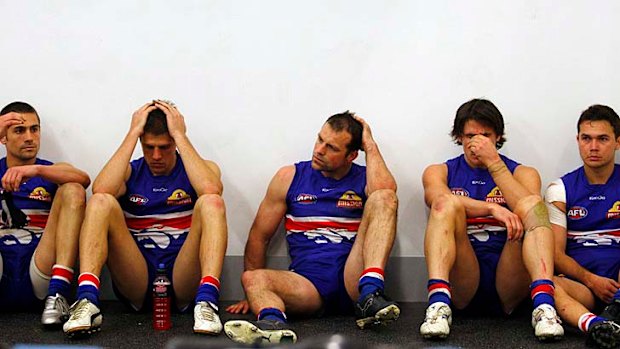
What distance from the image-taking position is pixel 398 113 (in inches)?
171

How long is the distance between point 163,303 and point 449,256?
45.5 inches

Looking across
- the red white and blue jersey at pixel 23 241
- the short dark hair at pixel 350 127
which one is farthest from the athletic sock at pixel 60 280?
the short dark hair at pixel 350 127

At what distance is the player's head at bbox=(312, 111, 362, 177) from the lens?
399 centimetres

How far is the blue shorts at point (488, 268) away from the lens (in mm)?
3898

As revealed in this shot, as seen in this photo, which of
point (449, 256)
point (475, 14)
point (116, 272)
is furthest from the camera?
point (475, 14)

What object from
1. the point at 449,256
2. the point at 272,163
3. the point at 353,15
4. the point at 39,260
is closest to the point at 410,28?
the point at 353,15

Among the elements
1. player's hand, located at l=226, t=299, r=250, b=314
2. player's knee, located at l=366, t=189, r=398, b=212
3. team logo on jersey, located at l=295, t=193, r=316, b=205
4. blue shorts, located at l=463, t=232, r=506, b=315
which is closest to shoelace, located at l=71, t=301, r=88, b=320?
player's hand, located at l=226, t=299, r=250, b=314

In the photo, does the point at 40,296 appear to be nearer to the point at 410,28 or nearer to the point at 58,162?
the point at 58,162

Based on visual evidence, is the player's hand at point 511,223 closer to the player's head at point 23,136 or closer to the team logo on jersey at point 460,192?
the team logo on jersey at point 460,192

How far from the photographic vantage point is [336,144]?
157 inches

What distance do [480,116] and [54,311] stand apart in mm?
1959

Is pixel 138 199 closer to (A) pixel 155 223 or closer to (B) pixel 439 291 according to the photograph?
(A) pixel 155 223

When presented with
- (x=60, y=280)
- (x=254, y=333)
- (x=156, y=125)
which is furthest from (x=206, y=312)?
(x=156, y=125)

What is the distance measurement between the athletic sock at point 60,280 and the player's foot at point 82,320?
0.26 meters
